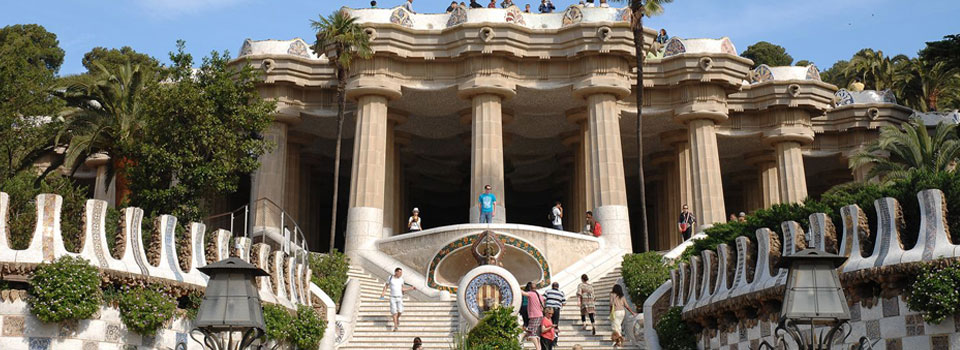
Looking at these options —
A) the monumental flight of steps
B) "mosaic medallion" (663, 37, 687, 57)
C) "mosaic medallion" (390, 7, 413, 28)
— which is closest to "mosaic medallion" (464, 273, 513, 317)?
the monumental flight of steps

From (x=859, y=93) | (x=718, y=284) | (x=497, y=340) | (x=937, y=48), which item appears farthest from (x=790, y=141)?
(x=497, y=340)

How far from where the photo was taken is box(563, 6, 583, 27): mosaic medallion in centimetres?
4056

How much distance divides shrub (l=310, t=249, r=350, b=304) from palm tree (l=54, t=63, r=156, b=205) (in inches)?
332

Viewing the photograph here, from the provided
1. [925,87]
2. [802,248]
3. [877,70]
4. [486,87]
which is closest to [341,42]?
[486,87]

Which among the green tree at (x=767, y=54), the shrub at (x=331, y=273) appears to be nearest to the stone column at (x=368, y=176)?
the shrub at (x=331, y=273)

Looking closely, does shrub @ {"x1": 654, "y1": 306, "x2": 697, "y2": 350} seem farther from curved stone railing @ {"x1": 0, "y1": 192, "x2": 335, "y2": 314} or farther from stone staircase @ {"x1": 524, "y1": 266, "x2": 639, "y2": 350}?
curved stone railing @ {"x1": 0, "y1": 192, "x2": 335, "y2": 314}

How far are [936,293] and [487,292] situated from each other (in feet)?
34.9

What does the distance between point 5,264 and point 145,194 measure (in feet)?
42.2

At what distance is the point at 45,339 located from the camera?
17984mm

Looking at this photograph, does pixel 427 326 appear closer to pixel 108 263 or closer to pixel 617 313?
pixel 617 313

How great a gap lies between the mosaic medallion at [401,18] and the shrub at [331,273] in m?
11.6

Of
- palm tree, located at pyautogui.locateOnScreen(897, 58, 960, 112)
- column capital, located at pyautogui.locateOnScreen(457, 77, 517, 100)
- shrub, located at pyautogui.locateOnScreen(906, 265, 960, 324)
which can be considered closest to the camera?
shrub, located at pyautogui.locateOnScreen(906, 265, 960, 324)

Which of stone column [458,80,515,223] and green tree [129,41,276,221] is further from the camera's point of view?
stone column [458,80,515,223]

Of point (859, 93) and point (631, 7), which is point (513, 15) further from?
point (859, 93)
